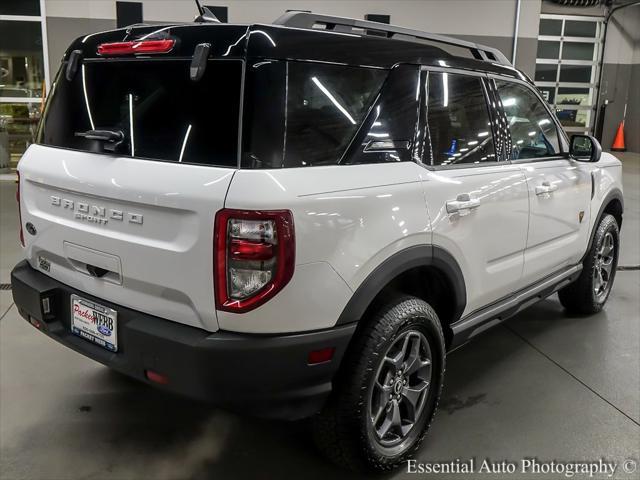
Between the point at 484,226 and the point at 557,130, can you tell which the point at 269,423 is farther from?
the point at 557,130

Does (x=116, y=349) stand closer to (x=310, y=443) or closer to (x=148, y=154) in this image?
(x=148, y=154)

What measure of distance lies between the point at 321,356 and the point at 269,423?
0.90m

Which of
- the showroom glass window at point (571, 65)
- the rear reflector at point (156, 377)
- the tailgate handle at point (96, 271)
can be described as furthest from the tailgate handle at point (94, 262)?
Answer: the showroom glass window at point (571, 65)

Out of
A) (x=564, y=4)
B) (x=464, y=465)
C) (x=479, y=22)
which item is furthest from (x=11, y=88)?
(x=564, y=4)

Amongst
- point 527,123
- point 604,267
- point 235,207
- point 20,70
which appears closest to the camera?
point 235,207

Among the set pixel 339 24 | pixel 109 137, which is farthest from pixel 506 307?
pixel 109 137

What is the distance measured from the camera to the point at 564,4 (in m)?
15.1

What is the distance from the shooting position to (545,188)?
303 centimetres

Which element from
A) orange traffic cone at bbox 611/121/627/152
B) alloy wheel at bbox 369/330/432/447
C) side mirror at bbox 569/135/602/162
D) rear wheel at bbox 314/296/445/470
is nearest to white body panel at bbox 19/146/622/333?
rear wheel at bbox 314/296/445/470

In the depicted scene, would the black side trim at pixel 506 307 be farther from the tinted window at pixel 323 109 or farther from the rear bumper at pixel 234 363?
the tinted window at pixel 323 109

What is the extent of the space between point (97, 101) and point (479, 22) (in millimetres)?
10934

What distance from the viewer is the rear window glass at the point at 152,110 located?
1858mm

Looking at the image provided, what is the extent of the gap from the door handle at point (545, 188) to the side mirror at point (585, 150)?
42cm

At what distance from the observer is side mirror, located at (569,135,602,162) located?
3.41m
